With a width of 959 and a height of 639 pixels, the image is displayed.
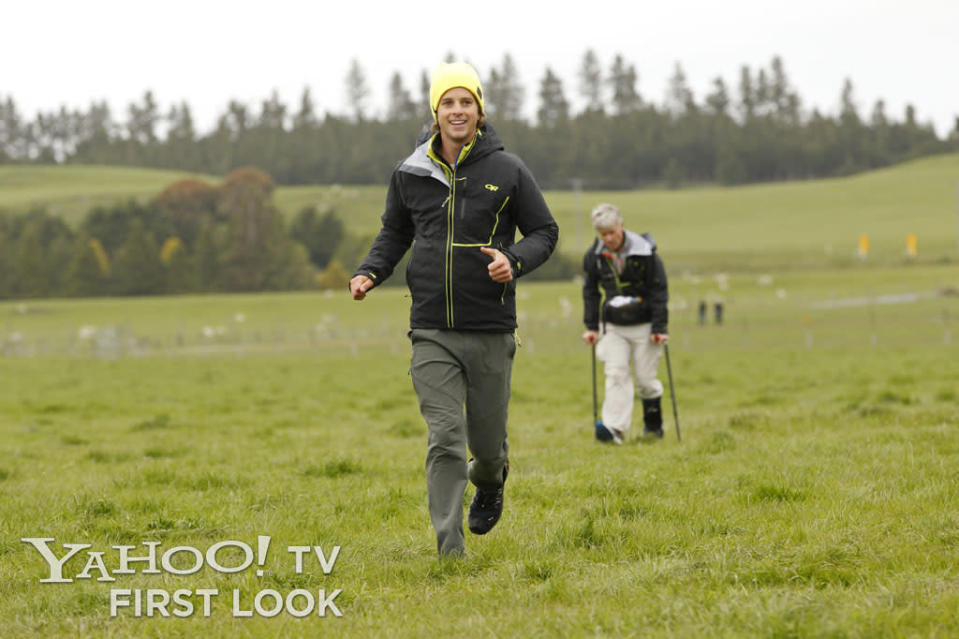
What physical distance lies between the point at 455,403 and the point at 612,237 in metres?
5.78

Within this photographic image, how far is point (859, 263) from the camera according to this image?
9975 centimetres

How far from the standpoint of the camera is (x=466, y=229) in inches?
252

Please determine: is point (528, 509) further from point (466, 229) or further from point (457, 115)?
point (457, 115)

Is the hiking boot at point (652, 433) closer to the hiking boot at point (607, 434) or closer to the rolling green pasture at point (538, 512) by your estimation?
the hiking boot at point (607, 434)

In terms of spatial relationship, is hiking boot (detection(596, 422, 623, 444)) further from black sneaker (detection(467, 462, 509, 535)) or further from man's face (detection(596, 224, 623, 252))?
black sneaker (detection(467, 462, 509, 535))

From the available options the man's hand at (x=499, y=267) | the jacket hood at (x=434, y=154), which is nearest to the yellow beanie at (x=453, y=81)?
the jacket hood at (x=434, y=154)

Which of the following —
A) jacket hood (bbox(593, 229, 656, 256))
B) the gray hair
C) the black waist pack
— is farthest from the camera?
the black waist pack

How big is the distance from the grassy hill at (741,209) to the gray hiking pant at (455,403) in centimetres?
9655

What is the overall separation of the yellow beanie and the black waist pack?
572cm

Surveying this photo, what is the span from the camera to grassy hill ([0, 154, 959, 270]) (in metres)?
111

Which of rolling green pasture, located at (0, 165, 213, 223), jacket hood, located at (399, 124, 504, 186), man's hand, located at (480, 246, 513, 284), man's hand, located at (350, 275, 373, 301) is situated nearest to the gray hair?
jacket hood, located at (399, 124, 504, 186)

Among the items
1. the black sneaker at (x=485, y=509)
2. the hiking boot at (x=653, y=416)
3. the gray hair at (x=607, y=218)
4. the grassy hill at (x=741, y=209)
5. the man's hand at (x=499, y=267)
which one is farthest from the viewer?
the grassy hill at (x=741, y=209)

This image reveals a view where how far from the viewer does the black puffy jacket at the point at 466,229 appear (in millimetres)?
6383

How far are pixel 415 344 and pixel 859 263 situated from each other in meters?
98.9
